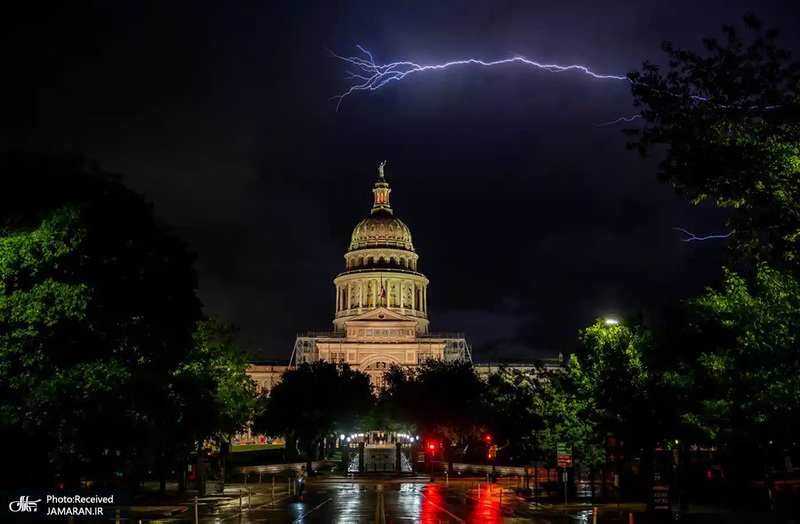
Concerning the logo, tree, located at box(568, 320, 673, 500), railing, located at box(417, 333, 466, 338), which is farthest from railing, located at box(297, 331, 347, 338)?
the logo

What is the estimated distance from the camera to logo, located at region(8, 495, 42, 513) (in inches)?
1006

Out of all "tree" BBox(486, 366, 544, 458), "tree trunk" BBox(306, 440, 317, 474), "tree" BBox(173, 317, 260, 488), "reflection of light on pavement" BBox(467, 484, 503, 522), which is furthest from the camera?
"tree trunk" BBox(306, 440, 317, 474)

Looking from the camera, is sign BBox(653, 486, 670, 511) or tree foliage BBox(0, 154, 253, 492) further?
sign BBox(653, 486, 670, 511)

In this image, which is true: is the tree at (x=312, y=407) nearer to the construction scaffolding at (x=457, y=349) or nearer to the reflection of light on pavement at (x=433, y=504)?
the reflection of light on pavement at (x=433, y=504)

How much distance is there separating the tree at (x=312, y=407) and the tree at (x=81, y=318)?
51900mm

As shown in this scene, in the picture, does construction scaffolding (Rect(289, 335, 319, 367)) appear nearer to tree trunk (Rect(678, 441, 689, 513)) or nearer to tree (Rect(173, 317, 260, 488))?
tree (Rect(173, 317, 260, 488))

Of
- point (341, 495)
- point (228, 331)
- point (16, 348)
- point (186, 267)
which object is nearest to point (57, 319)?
point (16, 348)

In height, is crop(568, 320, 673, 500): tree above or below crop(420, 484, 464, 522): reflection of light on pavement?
above

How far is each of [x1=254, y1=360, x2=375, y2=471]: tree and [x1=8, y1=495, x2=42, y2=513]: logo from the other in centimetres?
6014

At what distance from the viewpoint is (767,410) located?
2888 centimetres

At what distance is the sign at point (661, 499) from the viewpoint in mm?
31703

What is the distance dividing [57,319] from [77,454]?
14.5ft

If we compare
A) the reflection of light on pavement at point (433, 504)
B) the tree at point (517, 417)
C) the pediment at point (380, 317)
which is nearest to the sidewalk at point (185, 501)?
the reflection of light on pavement at point (433, 504)

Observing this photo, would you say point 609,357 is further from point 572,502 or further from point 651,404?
point 572,502
